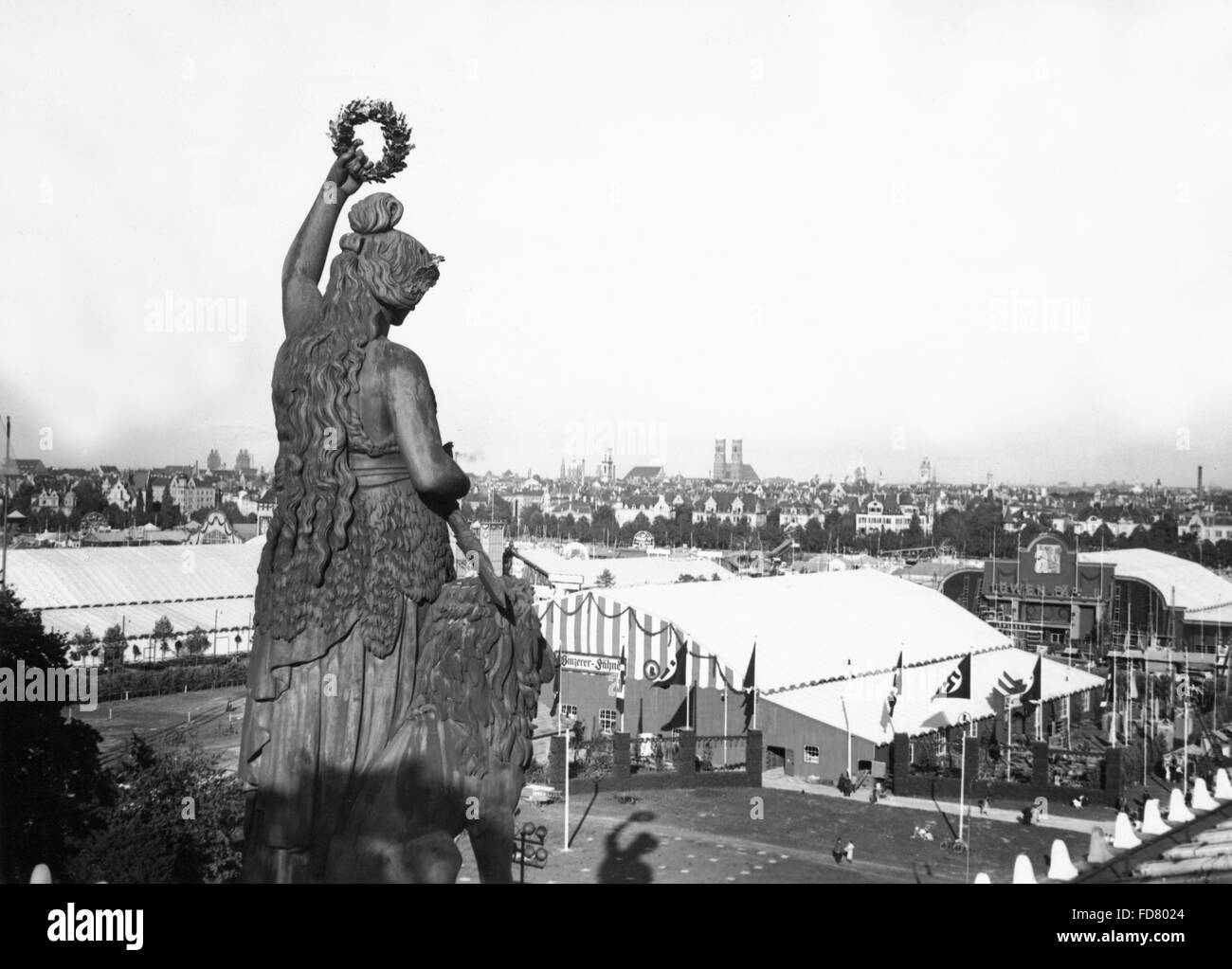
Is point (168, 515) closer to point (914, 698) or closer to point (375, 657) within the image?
point (914, 698)

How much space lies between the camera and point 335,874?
448cm

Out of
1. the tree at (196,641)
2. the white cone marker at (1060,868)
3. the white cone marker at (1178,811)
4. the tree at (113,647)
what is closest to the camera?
the white cone marker at (1060,868)

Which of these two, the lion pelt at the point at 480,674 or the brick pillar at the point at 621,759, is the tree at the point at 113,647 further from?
the lion pelt at the point at 480,674

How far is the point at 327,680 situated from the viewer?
454 centimetres

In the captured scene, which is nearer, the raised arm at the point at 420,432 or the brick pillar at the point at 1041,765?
the raised arm at the point at 420,432

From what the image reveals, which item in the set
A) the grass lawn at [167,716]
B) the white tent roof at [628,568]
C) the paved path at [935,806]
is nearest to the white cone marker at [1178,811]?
the paved path at [935,806]

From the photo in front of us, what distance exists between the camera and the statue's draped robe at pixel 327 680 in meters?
4.51

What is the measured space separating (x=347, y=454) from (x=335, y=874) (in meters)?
1.62

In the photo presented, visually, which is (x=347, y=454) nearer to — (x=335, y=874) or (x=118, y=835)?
(x=335, y=874)

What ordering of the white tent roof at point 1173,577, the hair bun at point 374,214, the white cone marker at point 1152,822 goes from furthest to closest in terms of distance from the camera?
the white tent roof at point 1173,577
the white cone marker at point 1152,822
the hair bun at point 374,214

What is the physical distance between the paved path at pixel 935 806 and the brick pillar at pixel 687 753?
1.85 m

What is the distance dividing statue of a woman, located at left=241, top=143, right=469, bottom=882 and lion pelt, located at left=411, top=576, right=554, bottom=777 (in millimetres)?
108

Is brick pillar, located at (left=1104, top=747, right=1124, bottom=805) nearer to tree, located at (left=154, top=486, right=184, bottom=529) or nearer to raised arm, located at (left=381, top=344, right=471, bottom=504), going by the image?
raised arm, located at (left=381, top=344, right=471, bottom=504)

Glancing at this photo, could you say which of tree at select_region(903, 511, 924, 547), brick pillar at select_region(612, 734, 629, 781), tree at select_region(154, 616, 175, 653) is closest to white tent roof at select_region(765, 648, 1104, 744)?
brick pillar at select_region(612, 734, 629, 781)
